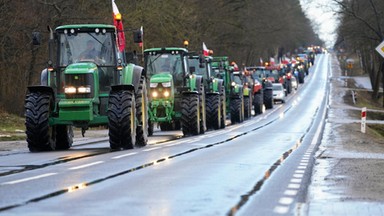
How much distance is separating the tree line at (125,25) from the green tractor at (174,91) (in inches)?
68.1

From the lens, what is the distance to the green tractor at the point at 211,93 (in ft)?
102

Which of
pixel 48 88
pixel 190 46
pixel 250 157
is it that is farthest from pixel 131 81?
pixel 190 46

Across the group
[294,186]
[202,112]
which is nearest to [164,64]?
[202,112]

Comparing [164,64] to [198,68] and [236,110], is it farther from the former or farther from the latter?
[236,110]

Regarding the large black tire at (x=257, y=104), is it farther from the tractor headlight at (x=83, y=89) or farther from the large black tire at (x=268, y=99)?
the tractor headlight at (x=83, y=89)

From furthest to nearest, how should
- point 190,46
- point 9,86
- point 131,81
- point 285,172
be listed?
point 190,46 < point 9,86 < point 131,81 < point 285,172

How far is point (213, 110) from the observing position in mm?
31109

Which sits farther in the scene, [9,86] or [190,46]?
[190,46]

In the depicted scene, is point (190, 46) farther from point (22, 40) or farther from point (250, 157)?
point (250, 157)

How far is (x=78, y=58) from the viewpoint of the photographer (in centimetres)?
1934

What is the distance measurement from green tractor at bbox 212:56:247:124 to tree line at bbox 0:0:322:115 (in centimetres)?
479

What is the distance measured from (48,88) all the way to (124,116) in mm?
1910

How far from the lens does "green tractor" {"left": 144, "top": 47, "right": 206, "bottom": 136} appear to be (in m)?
26.5

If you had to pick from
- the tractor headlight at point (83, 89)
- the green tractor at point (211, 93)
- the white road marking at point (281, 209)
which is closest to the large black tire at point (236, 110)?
the green tractor at point (211, 93)
